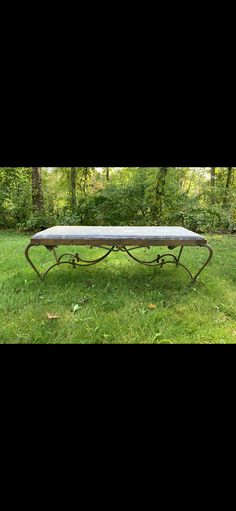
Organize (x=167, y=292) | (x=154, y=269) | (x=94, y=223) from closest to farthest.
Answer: (x=167, y=292)
(x=154, y=269)
(x=94, y=223)

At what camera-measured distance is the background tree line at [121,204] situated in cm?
682

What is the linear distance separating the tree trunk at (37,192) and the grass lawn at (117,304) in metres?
3.42

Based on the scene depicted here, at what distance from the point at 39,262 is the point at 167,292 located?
84.9 inches

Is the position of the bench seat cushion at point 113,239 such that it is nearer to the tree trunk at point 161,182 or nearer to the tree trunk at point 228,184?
the tree trunk at point 161,182

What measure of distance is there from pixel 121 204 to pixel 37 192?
255cm

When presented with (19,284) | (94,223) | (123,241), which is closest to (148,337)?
(123,241)

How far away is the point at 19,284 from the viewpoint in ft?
9.48

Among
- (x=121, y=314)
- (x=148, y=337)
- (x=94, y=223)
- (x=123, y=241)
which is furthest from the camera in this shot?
(x=94, y=223)

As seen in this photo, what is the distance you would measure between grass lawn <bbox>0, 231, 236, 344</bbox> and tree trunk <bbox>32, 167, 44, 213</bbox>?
342cm

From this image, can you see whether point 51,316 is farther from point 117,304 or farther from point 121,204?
point 121,204

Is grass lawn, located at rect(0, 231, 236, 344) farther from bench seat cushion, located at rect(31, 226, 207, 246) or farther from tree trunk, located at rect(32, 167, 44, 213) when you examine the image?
tree trunk, located at rect(32, 167, 44, 213)

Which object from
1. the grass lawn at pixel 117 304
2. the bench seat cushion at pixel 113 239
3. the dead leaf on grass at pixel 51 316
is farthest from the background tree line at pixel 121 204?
the dead leaf on grass at pixel 51 316

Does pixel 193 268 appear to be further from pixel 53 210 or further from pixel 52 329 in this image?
pixel 53 210

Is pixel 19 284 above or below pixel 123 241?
below
